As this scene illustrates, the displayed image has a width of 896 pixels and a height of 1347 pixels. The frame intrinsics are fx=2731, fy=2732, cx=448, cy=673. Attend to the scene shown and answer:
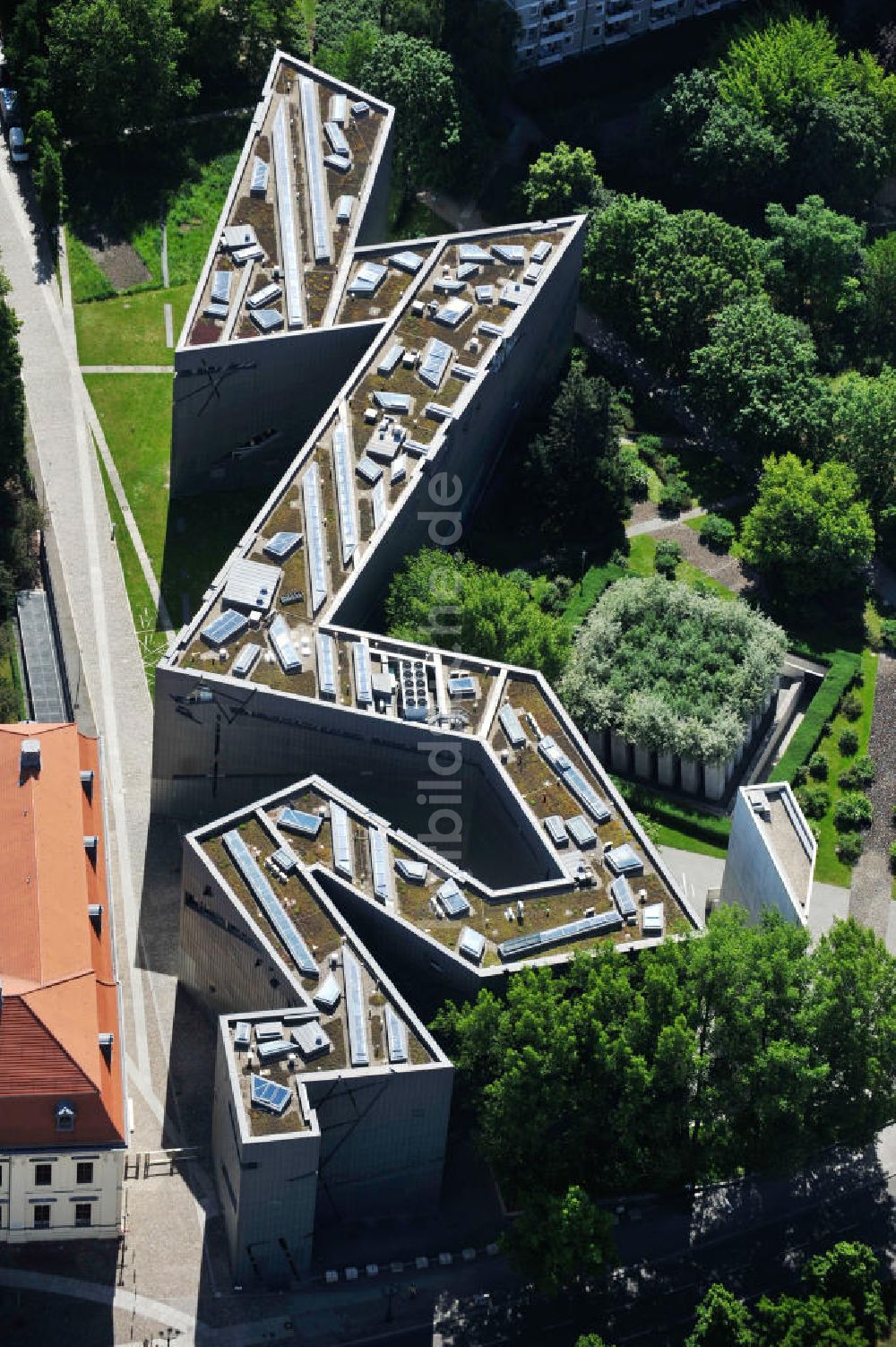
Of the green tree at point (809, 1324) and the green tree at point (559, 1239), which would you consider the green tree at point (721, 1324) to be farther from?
the green tree at point (559, 1239)

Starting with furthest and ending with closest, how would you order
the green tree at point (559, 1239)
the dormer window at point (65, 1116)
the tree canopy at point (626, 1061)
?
the tree canopy at point (626, 1061) < the green tree at point (559, 1239) < the dormer window at point (65, 1116)

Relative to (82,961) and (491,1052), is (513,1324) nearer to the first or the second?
(491,1052)

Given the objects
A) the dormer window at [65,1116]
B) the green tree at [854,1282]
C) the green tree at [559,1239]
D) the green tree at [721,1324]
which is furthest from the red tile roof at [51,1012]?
the green tree at [854,1282]

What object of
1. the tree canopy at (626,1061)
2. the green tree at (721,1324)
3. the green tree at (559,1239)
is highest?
the tree canopy at (626,1061)

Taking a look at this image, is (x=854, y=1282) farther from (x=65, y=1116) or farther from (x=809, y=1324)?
(x=65, y=1116)

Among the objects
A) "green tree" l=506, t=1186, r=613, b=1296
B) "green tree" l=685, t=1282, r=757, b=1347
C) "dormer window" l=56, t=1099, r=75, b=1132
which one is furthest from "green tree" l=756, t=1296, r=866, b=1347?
"dormer window" l=56, t=1099, r=75, b=1132

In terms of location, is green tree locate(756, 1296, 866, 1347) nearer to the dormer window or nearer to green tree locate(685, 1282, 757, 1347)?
green tree locate(685, 1282, 757, 1347)

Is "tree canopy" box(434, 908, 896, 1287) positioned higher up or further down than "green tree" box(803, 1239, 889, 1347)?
higher up
